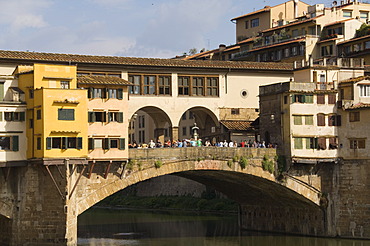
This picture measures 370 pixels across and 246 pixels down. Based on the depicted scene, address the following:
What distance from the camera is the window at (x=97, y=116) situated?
5994cm

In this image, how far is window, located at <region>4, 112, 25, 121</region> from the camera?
189ft

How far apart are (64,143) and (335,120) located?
76.9ft

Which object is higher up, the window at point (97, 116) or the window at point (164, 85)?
the window at point (164, 85)

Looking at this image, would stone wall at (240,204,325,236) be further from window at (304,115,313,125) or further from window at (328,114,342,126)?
window at (304,115,313,125)

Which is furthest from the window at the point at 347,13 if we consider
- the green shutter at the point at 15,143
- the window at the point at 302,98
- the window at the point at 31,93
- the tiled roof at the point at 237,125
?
the green shutter at the point at 15,143

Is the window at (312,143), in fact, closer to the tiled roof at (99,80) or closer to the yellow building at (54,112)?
the tiled roof at (99,80)

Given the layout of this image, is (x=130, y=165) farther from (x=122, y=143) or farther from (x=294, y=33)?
(x=294, y=33)

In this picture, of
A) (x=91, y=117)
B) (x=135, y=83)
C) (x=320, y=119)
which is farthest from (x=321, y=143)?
(x=91, y=117)

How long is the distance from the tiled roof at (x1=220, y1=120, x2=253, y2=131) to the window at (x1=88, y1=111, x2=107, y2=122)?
1495 cm

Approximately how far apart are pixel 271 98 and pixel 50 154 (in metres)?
21.2

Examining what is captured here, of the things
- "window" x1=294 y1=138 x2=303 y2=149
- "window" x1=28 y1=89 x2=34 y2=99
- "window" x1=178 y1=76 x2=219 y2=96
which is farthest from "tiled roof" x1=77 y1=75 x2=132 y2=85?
"window" x1=294 y1=138 x2=303 y2=149

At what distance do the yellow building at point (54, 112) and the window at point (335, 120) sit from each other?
70.2 feet

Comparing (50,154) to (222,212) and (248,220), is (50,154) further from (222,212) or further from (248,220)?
(222,212)

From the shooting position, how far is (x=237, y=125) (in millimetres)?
73250
